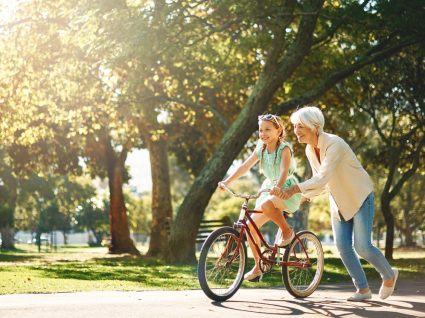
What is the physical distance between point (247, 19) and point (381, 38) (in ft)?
13.1

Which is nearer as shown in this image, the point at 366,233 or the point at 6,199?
the point at 366,233

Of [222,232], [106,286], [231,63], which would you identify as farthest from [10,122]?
[222,232]

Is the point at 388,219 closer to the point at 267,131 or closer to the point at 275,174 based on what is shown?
the point at 275,174

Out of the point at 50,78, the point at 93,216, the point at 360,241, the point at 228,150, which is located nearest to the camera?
the point at 360,241

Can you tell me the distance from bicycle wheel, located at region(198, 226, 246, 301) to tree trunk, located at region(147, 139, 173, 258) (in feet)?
60.8

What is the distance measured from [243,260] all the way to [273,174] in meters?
0.94

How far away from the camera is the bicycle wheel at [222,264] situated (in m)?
7.04

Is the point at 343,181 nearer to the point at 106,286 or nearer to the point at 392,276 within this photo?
the point at 392,276

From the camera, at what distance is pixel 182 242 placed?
16234 millimetres

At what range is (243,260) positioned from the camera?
7461 millimetres

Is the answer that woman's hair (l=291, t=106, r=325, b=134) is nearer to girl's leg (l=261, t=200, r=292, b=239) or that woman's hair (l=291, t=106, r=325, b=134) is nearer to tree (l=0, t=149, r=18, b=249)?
girl's leg (l=261, t=200, r=292, b=239)

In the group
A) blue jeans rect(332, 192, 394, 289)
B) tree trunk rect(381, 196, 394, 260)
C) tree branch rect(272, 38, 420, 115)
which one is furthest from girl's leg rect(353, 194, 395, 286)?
tree trunk rect(381, 196, 394, 260)

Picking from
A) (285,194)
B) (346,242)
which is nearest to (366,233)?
(346,242)

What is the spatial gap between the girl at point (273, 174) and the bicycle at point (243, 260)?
9 cm
